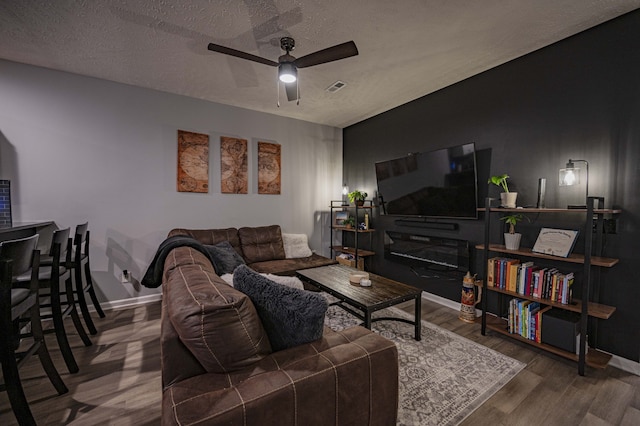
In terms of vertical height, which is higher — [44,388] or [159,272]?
[159,272]

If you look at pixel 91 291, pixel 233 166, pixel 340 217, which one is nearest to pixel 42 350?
pixel 91 291

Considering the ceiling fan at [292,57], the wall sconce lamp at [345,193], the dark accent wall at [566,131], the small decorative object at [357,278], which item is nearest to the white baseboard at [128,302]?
the small decorative object at [357,278]

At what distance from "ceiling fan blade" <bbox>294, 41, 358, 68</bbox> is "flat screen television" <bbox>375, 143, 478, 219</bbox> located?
1.76 m

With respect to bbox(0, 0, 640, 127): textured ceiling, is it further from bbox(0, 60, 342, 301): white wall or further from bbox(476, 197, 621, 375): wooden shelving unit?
bbox(476, 197, 621, 375): wooden shelving unit

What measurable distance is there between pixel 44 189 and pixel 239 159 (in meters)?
2.24

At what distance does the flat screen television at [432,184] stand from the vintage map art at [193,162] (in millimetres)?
2624

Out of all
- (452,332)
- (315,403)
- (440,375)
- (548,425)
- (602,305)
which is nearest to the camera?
(315,403)

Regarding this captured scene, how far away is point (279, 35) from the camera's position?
2.36 meters

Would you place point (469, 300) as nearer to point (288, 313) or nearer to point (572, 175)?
point (572, 175)

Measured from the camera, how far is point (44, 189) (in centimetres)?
298

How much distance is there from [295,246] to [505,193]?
2864 mm

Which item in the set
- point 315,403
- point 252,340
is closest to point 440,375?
point 315,403

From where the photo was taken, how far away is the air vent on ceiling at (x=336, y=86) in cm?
330

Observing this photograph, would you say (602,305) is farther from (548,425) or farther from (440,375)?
(440,375)
